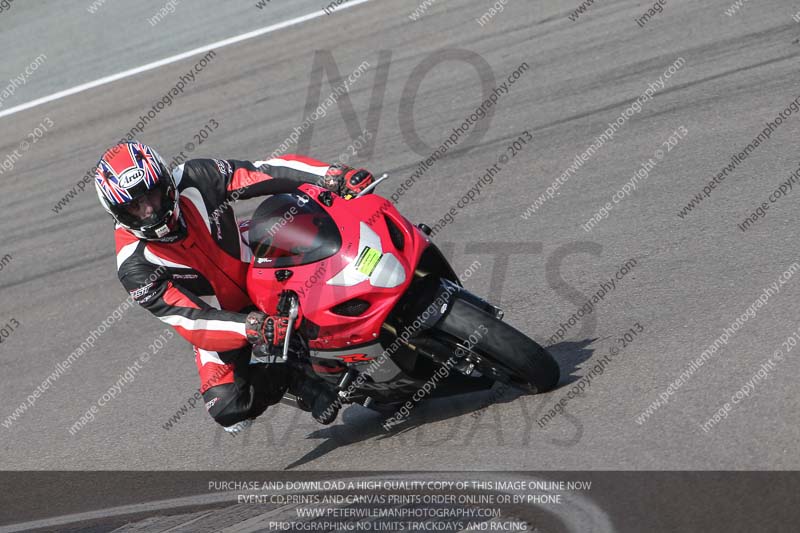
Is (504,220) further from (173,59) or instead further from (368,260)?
(173,59)

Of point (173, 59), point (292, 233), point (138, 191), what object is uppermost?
point (138, 191)

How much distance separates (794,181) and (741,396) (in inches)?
117

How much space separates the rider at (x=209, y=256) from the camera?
17.8ft

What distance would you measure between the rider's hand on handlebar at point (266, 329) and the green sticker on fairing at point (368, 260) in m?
0.49

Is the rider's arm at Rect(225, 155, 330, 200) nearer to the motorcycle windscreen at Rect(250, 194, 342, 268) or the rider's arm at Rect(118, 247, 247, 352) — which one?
the motorcycle windscreen at Rect(250, 194, 342, 268)

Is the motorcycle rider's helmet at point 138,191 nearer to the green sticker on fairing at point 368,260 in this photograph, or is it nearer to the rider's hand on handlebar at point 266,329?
the rider's hand on handlebar at point 266,329

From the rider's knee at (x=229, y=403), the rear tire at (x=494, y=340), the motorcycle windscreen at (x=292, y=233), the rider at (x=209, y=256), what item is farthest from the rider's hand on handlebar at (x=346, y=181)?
the rider's knee at (x=229, y=403)

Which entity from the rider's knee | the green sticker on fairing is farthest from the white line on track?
the green sticker on fairing

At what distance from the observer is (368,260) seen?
206 inches

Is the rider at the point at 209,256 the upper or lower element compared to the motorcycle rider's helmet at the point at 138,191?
lower

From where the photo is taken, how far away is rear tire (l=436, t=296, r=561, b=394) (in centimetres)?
531

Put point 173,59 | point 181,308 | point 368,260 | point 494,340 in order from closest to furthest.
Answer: point 368,260 → point 494,340 → point 181,308 → point 173,59

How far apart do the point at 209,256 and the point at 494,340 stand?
1804mm

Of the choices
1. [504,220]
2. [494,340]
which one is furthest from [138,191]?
[504,220]
